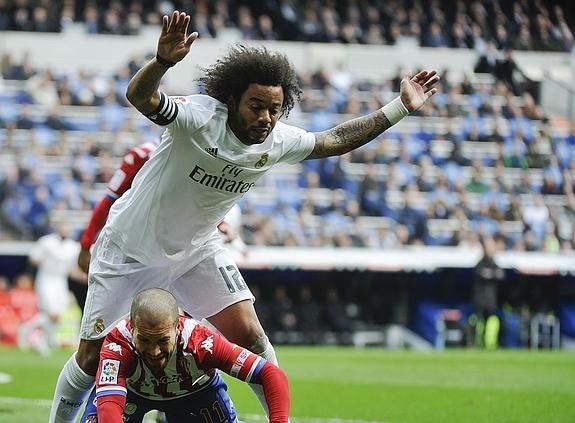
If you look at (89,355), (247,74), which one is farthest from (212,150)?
(89,355)

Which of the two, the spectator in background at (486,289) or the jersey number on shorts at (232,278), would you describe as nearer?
the jersey number on shorts at (232,278)

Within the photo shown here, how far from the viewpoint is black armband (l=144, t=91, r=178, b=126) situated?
5.95m

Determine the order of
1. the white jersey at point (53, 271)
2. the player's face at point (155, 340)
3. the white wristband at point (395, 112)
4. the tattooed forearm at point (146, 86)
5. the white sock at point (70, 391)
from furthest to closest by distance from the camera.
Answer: the white jersey at point (53, 271)
the white wristband at point (395, 112)
the white sock at point (70, 391)
the tattooed forearm at point (146, 86)
the player's face at point (155, 340)

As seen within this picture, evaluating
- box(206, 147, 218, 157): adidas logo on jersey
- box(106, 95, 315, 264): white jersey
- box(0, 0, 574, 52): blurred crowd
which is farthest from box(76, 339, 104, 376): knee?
box(0, 0, 574, 52): blurred crowd

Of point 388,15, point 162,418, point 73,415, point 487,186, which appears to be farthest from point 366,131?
point 388,15

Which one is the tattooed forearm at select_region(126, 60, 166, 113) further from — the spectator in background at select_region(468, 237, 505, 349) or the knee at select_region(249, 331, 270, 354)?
the spectator in background at select_region(468, 237, 505, 349)

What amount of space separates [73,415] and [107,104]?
20.0 m

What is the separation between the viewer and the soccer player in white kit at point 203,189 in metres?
6.29

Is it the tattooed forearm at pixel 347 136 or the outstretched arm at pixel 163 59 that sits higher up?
the outstretched arm at pixel 163 59

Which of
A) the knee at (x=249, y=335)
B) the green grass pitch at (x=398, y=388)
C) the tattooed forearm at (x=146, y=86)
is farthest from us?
the green grass pitch at (x=398, y=388)

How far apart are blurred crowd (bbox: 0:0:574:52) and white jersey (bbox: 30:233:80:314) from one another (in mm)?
11077

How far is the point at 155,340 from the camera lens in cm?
554

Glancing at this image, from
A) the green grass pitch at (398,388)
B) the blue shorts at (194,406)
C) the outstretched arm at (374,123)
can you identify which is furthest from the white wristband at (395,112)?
the green grass pitch at (398,388)

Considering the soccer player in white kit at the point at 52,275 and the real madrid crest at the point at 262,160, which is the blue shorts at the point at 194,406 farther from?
the soccer player in white kit at the point at 52,275
